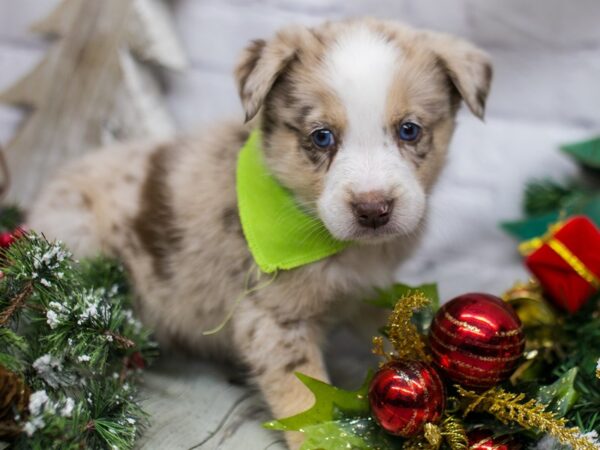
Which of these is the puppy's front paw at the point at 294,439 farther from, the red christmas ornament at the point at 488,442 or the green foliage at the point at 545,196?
the green foliage at the point at 545,196

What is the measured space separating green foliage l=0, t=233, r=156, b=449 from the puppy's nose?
76cm

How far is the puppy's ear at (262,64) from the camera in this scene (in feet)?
7.32

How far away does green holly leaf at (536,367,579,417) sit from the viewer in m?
1.91

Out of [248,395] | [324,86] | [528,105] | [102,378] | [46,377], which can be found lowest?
[248,395]

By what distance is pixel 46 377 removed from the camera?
1.91m

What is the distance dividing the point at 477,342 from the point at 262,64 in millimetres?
1067

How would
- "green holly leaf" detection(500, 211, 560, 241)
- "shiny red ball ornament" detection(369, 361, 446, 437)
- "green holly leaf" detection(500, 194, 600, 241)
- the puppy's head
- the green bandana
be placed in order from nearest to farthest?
"shiny red ball ornament" detection(369, 361, 446, 437) < the puppy's head < the green bandana < "green holly leaf" detection(500, 194, 600, 241) < "green holly leaf" detection(500, 211, 560, 241)

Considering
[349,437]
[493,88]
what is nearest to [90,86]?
[493,88]

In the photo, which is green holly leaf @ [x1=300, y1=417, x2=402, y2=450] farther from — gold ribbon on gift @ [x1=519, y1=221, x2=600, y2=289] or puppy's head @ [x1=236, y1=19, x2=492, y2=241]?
gold ribbon on gift @ [x1=519, y1=221, x2=600, y2=289]

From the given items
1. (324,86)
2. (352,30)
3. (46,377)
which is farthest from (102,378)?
(352,30)

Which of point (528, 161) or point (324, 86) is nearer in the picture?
point (324, 86)

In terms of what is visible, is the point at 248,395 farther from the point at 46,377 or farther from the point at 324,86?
the point at 324,86

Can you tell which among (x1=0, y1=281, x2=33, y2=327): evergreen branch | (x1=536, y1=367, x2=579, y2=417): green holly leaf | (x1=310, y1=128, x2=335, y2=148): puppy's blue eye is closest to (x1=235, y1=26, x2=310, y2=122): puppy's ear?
(x1=310, y1=128, x2=335, y2=148): puppy's blue eye

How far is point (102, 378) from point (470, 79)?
1472 mm
